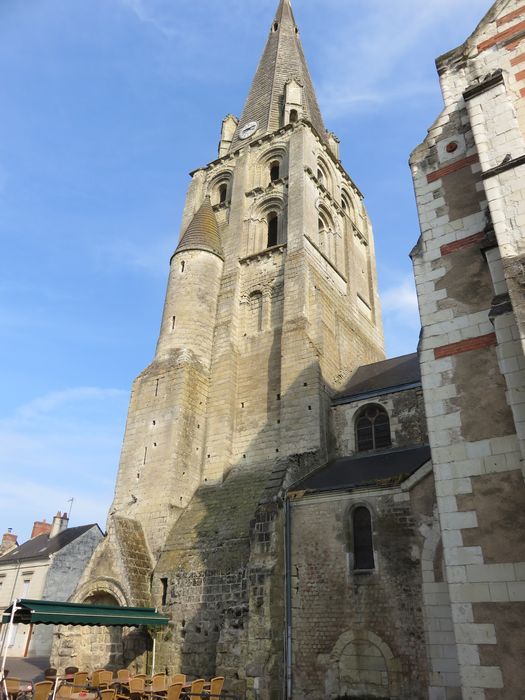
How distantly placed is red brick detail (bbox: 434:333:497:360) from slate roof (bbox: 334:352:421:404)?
22.6ft

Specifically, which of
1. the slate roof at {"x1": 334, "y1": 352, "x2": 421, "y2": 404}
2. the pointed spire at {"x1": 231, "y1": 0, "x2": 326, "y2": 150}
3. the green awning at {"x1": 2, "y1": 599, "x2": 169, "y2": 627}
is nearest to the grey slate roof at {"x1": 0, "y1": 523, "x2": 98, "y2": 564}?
the green awning at {"x1": 2, "y1": 599, "x2": 169, "y2": 627}

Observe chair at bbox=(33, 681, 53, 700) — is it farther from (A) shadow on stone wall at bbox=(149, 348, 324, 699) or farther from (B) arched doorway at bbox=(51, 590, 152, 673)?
(B) arched doorway at bbox=(51, 590, 152, 673)

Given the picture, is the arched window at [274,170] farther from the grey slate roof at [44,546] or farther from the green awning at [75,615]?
the grey slate roof at [44,546]

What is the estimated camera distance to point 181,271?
762 inches

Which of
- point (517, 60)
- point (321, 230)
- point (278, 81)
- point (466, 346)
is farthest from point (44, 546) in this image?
point (278, 81)

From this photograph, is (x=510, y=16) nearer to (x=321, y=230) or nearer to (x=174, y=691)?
(x=174, y=691)

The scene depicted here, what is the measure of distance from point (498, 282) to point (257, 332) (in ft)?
38.2

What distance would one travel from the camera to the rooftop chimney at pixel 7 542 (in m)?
28.7

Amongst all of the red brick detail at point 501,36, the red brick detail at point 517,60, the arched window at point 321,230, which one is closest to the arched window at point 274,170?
the arched window at point 321,230

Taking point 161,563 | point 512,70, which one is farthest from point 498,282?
point 161,563

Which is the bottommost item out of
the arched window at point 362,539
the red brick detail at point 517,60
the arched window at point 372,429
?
the arched window at point 362,539

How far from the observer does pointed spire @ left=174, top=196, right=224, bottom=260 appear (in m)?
20.0

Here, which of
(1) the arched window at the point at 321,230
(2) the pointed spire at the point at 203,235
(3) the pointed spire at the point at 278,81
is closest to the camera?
(2) the pointed spire at the point at 203,235

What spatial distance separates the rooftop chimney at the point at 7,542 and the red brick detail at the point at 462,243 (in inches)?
1162
